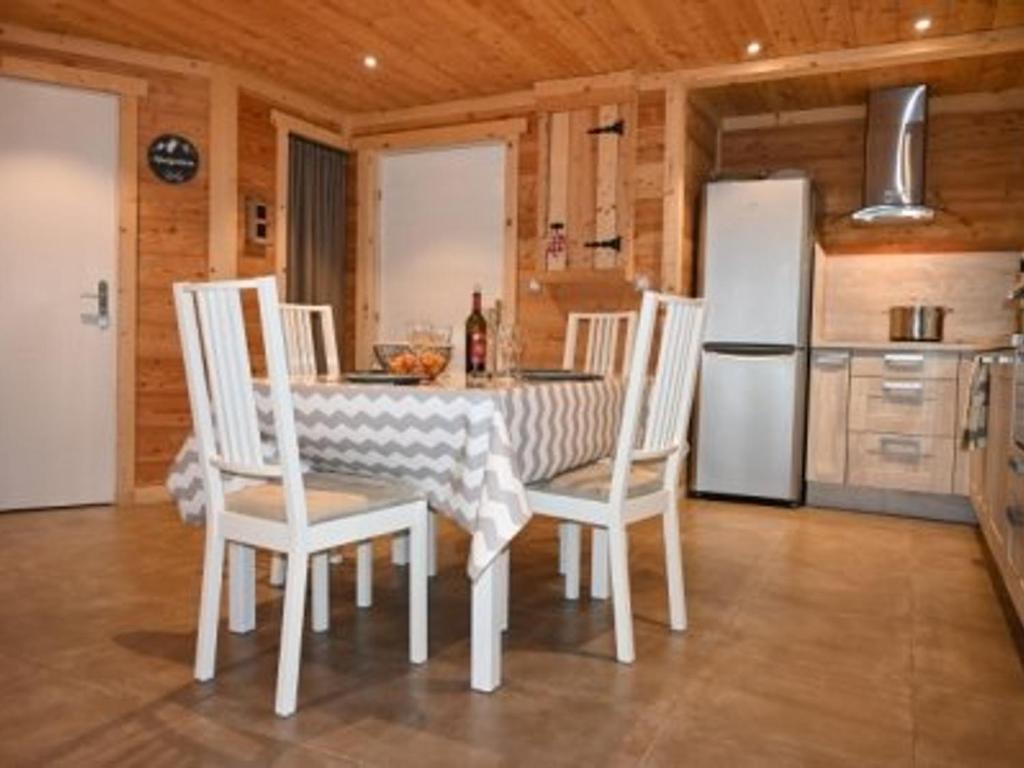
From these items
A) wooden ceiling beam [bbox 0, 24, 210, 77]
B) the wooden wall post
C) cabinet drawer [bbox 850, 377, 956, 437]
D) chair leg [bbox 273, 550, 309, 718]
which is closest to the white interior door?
the wooden wall post

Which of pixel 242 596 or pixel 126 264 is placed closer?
pixel 242 596

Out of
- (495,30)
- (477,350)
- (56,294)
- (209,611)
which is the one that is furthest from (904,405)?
(56,294)

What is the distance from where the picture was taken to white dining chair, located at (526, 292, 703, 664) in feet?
6.94

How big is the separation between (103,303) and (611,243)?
2.72m

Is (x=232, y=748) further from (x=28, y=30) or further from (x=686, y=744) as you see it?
(x=28, y=30)

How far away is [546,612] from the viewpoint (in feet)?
8.58

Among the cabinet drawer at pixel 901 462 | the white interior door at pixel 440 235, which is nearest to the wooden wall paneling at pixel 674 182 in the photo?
the white interior door at pixel 440 235

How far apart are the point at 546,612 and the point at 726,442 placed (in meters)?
2.23

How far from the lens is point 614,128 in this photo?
454 cm

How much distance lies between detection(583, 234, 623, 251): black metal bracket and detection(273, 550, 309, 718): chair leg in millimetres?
3137

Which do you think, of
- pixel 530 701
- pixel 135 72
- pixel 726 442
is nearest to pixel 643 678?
pixel 530 701

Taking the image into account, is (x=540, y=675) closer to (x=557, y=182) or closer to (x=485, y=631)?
(x=485, y=631)

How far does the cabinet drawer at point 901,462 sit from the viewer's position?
4121 millimetres

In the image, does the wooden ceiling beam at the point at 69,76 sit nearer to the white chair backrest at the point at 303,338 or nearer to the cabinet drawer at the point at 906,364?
the white chair backrest at the point at 303,338
